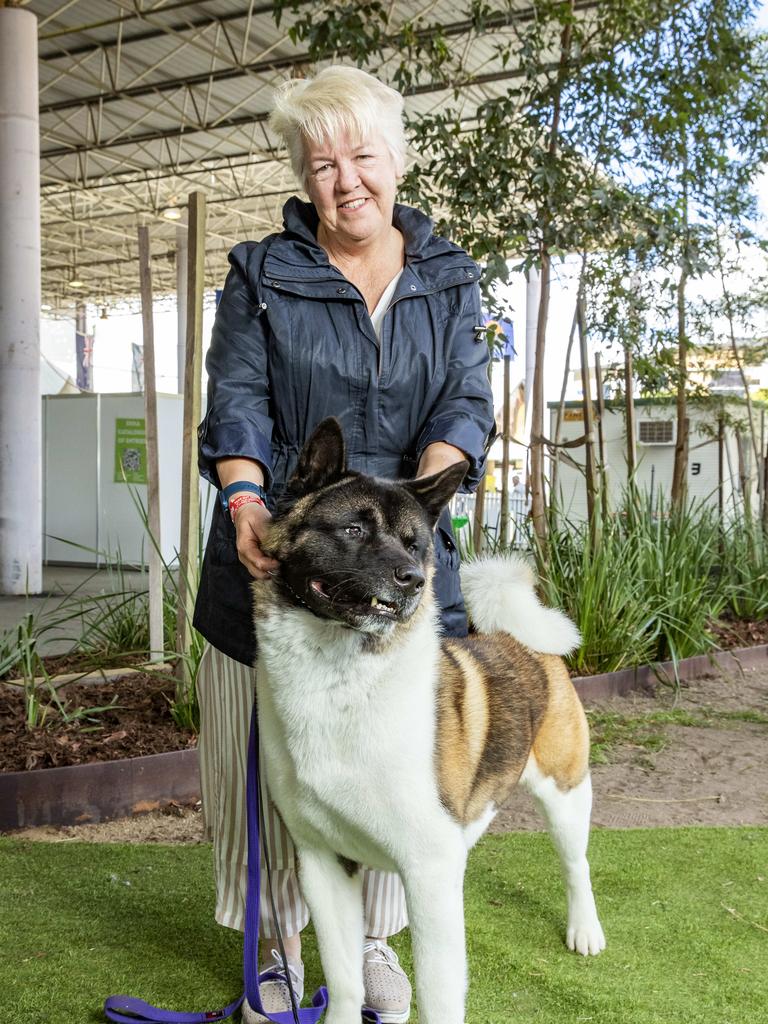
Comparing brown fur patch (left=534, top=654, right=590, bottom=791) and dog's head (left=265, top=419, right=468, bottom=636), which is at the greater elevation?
dog's head (left=265, top=419, right=468, bottom=636)

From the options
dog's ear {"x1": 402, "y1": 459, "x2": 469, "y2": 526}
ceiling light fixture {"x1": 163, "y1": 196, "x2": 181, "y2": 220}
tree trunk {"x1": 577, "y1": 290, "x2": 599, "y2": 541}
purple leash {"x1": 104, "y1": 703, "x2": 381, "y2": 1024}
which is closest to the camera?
dog's ear {"x1": 402, "y1": 459, "x2": 469, "y2": 526}

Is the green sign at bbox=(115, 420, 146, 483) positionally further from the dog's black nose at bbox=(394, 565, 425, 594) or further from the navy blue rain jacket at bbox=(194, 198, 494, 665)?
the dog's black nose at bbox=(394, 565, 425, 594)

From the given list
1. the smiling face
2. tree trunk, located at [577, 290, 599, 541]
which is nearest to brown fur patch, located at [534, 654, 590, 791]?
the smiling face

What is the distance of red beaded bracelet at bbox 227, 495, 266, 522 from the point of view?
2169 millimetres

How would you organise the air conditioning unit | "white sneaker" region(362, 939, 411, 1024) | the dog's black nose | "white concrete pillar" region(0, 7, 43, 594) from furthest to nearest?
the air conditioning unit → "white concrete pillar" region(0, 7, 43, 594) → "white sneaker" region(362, 939, 411, 1024) → the dog's black nose

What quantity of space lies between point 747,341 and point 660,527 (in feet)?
19.6

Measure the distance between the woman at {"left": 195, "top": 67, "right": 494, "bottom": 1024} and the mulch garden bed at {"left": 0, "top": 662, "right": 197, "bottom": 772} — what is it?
182 cm

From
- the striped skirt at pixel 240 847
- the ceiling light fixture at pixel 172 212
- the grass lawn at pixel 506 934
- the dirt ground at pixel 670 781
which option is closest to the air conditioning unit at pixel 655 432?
the dirt ground at pixel 670 781

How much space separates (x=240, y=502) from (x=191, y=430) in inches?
88.6

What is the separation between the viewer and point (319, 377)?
93.6 inches

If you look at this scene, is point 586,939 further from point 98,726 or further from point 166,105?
point 166,105

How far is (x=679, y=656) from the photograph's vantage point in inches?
264

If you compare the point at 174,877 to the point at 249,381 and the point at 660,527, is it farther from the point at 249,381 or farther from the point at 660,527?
the point at 660,527

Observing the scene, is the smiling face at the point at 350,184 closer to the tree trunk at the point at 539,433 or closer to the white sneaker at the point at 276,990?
the white sneaker at the point at 276,990
